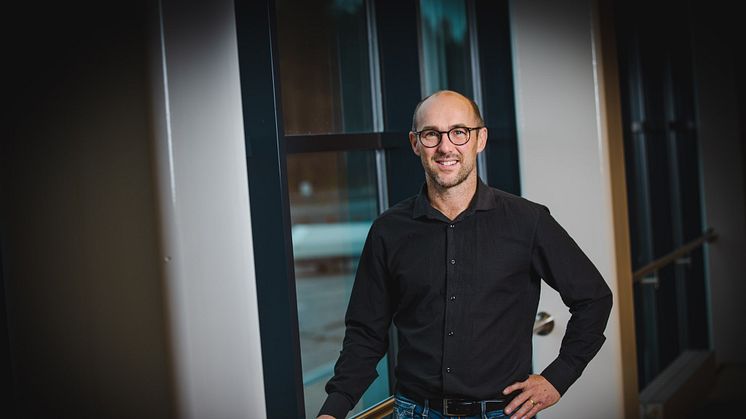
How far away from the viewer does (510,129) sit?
3.17 meters

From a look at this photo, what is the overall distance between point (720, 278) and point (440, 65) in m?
3.91

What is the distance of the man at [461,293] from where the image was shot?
200 cm

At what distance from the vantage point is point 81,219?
61.6 inches

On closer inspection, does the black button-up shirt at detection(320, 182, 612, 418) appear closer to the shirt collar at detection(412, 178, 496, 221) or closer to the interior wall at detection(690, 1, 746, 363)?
the shirt collar at detection(412, 178, 496, 221)

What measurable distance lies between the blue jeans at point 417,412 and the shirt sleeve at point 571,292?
19 centimetres

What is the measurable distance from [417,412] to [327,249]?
15.2 m

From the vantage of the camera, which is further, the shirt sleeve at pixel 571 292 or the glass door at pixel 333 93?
the glass door at pixel 333 93

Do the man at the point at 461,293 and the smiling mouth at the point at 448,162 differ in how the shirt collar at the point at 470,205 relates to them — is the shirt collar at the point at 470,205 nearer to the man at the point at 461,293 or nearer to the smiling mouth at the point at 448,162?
the man at the point at 461,293

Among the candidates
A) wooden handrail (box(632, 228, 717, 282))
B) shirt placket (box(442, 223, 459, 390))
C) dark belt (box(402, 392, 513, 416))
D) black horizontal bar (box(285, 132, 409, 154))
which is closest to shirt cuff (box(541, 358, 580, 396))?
dark belt (box(402, 392, 513, 416))

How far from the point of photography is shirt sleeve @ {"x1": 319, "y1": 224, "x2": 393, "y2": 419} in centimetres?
209

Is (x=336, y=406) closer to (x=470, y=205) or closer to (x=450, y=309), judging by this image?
(x=450, y=309)

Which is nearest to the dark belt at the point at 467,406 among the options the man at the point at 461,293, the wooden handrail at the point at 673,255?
the man at the point at 461,293

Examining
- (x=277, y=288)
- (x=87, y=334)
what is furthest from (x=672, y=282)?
(x=87, y=334)

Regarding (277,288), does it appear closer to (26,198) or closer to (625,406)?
(26,198)
